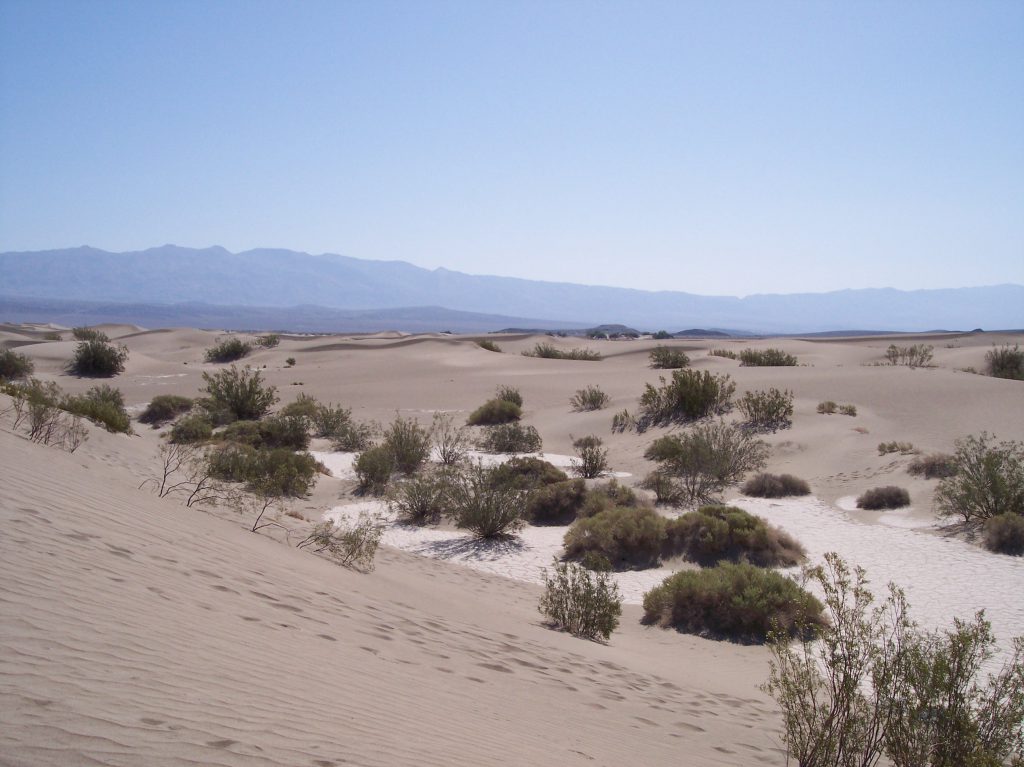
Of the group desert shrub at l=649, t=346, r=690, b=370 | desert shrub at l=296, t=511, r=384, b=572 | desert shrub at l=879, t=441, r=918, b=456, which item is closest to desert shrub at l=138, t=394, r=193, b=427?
desert shrub at l=296, t=511, r=384, b=572

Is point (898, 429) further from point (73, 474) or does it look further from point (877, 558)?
point (73, 474)

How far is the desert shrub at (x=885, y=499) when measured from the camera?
47.1 ft

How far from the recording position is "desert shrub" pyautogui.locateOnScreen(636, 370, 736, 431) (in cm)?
2209

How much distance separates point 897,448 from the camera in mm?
17188

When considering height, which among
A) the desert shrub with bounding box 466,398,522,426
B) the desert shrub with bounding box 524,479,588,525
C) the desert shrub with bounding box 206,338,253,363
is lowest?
the desert shrub with bounding box 524,479,588,525

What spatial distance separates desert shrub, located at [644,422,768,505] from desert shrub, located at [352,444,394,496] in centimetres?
635

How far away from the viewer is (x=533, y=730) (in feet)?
15.5

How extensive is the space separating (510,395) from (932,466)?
14.7m

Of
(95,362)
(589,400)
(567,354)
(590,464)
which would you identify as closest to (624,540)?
(590,464)

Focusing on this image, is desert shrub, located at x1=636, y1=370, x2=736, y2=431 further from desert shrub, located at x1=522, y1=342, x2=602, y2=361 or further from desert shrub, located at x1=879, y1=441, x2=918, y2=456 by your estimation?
desert shrub, located at x1=522, y1=342, x2=602, y2=361

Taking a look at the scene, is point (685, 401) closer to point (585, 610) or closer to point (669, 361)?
point (669, 361)

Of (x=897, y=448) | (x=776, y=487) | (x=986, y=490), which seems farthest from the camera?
(x=897, y=448)

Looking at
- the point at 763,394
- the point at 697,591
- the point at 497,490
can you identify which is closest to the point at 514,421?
the point at 763,394

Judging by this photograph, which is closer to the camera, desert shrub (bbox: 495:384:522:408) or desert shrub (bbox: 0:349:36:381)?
desert shrub (bbox: 495:384:522:408)
